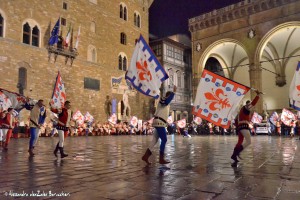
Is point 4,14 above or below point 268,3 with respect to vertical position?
below

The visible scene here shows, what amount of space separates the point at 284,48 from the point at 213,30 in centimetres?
883

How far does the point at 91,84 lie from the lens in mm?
27359

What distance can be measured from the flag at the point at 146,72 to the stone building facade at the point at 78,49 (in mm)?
16286

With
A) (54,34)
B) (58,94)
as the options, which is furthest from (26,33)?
(58,94)

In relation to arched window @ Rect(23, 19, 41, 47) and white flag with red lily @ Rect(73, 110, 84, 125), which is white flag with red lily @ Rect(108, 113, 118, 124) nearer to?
white flag with red lily @ Rect(73, 110, 84, 125)

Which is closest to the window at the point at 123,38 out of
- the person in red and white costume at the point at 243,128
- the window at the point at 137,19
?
the window at the point at 137,19

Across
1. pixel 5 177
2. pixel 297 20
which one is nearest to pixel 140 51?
pixel 5 177

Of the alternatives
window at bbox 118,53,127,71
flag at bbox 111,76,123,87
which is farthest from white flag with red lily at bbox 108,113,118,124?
window at bbox 118,53,127,71

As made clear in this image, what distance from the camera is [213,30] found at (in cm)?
3241

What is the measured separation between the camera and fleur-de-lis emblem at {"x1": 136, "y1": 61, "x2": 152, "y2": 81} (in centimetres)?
740

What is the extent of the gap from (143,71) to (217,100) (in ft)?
7.79

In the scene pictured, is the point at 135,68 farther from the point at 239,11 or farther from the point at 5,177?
the point at 239,11

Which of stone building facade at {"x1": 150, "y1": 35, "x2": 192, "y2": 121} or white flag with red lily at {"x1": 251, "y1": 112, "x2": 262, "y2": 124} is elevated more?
stone building facade at {"x1": 150, "y1": 35, "x2": 192, "y2": 121}

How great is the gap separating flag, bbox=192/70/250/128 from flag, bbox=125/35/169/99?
1656mm
